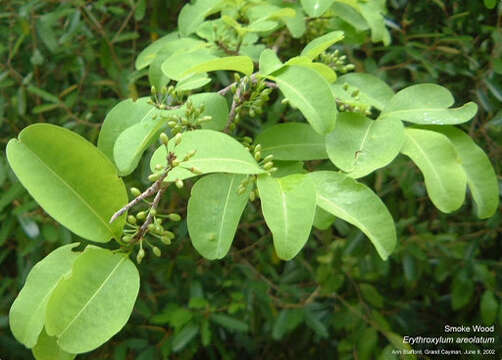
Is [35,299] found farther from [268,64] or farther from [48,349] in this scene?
[268,64]

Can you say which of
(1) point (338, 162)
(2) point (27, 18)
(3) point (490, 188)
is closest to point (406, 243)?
(3) point (490, 188)

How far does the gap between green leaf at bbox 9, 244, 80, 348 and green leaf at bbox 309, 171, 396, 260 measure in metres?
0.35

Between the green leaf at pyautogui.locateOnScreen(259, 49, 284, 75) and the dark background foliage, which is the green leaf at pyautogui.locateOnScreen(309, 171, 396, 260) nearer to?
the green leaf at pyautogui.locateOnScreen(259, 49, 284, 75)

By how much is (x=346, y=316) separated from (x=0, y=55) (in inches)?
54.0

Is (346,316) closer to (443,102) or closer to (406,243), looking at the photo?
(406,243)

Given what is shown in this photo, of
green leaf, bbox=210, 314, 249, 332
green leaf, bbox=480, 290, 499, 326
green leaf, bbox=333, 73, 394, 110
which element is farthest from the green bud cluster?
green leaf, bbox=480, 290, 499, 326

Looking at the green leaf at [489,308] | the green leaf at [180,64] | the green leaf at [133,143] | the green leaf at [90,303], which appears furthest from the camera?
the green leaf at [489,308]

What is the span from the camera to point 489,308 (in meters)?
1.59

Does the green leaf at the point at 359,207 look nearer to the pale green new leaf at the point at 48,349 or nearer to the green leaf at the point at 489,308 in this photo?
the pale green new leaf at the point at 48,349

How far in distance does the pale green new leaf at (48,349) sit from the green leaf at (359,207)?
1.23ft

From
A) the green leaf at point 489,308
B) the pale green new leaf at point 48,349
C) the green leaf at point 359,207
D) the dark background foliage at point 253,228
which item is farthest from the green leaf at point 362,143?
the green leaf at point 489,308

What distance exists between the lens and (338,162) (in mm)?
760

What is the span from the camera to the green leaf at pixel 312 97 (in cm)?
72

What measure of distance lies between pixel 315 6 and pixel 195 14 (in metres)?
0.26
